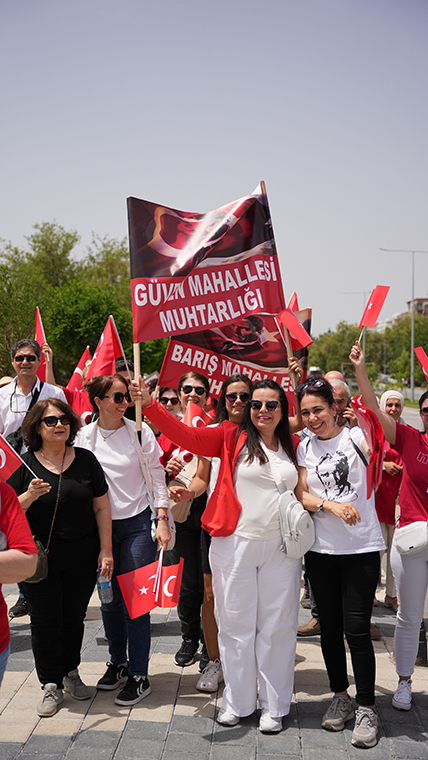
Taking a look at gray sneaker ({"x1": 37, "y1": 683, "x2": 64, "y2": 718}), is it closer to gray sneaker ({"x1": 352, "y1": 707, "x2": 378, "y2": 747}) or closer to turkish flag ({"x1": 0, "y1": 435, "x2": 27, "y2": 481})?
turkish flag ({"x1": 0, "y1": 435, "x2": 27, "y2": 481})

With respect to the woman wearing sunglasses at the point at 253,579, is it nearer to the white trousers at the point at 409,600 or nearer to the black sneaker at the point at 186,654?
the white trousers at the point at 409,600

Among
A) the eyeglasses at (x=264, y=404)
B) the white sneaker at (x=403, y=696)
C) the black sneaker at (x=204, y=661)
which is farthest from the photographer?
the black sneaker at (x=204, y=661)

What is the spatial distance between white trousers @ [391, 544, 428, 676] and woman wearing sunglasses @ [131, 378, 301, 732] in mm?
696

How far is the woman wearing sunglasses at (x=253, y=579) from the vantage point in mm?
3389

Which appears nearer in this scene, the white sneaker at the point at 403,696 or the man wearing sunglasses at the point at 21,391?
the white sneaker at the point at 403,696

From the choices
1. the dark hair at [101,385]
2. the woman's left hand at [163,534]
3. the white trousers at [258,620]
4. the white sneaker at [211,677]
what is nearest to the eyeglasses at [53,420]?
the dark hair at [101,385]

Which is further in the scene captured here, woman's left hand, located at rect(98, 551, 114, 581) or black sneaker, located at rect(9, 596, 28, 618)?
black sneaker, located at rect(9, 596, 28, 618)

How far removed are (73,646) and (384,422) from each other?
235cm

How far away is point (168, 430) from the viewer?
11.5 ft

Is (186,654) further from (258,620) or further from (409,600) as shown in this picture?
(409,600)

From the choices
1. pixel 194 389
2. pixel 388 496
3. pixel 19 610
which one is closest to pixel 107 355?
pixel 194 389

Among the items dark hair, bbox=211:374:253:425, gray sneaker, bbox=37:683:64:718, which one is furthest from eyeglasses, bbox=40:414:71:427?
gray sneaker, bbox=37:683:64:718

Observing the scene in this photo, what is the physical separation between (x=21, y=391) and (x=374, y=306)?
9.91ft

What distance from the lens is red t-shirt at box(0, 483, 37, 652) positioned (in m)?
2.36
